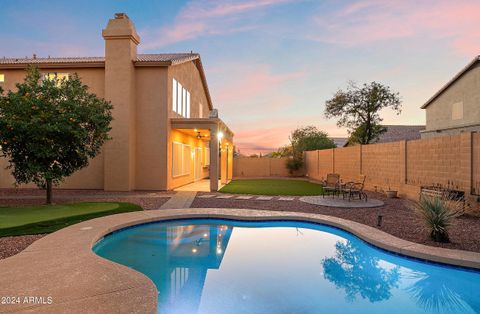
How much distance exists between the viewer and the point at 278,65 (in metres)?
20.2

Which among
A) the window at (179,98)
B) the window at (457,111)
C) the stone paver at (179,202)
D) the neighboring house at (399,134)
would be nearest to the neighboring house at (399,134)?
the neighboring house at (399,134)

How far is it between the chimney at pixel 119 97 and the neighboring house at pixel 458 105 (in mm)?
22694

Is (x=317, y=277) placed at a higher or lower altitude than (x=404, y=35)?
lower

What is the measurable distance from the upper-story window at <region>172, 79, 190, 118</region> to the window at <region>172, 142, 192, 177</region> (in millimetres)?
2089

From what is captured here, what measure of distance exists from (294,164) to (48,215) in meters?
22.6

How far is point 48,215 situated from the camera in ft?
29.3

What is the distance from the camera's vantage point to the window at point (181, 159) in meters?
16.8

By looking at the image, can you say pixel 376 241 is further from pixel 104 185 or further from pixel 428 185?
pixel 104 185

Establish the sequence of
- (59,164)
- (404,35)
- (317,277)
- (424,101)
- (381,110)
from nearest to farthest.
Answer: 1. (317,277)
2. (59,164)
3. (404,35)
4. (381,110)
5. (424,101)

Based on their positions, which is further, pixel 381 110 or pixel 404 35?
pixel 381 110

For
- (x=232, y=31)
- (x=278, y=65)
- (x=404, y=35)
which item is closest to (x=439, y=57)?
(x=404, y=35)

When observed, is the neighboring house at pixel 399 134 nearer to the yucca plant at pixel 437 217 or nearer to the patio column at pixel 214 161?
the patio column at pixel 214 161

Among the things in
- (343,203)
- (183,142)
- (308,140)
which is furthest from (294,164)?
(343,203)

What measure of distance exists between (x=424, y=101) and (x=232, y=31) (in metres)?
21.6
